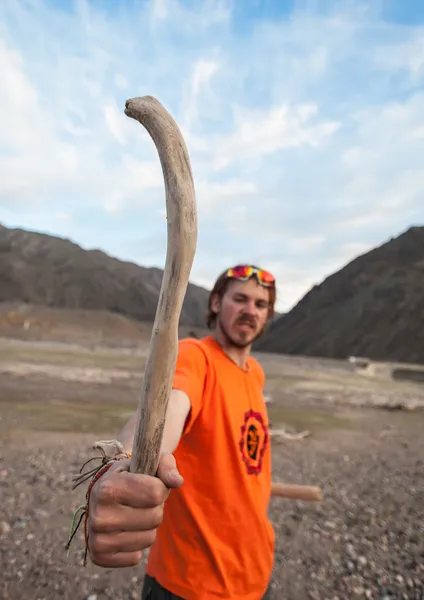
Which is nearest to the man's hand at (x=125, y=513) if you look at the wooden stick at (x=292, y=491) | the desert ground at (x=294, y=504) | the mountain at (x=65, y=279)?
the wooden stick at (x=292, y=491)

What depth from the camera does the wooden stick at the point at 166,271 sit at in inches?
33.8

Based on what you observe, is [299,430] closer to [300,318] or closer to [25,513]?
[25,513]

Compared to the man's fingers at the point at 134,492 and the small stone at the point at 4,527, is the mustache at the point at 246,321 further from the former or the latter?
the small stone at the point at 4,527

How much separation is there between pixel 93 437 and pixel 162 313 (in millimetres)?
8426

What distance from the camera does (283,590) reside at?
3.88 meters

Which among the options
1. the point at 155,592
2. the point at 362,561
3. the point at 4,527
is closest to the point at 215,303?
the point at 155,592

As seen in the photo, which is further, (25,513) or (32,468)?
(32,468)

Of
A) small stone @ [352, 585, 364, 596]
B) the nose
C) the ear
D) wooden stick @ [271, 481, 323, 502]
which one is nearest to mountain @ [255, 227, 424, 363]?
small stone @ [352, 585, 364, 596]

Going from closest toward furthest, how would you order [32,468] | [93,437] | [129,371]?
[32,468] → [93,437] → [129,371]

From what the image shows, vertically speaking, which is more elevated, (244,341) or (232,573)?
(244,341)

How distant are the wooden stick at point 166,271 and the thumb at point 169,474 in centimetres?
2

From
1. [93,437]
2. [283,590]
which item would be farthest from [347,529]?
[93,437]

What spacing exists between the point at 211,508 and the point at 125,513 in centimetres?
98

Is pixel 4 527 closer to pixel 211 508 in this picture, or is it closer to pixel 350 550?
pixel 350 550
